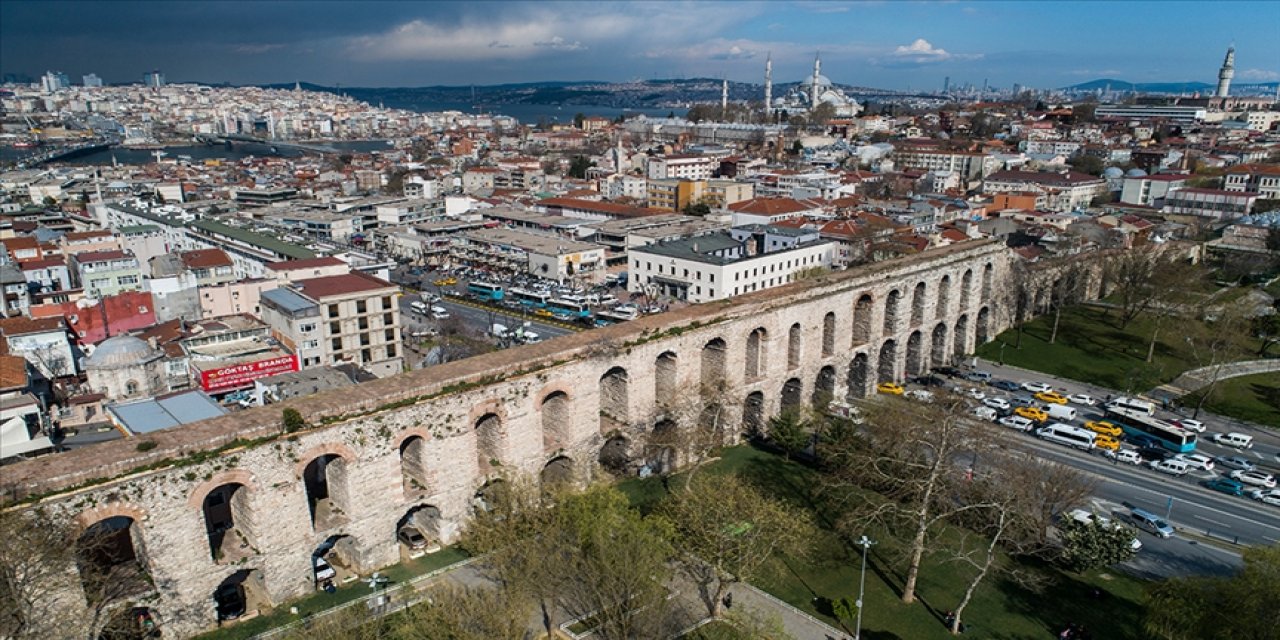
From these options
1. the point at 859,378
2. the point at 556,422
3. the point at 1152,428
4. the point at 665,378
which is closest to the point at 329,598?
the point at 556,422

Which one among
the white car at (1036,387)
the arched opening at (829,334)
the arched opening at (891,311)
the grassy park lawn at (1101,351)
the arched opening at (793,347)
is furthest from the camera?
the grassy park lawn at (1101,351)

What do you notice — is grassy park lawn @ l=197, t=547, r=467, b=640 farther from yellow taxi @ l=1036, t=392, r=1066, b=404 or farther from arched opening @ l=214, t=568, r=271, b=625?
yellow taxi @ l=1036, t=392, r=1066, b=404

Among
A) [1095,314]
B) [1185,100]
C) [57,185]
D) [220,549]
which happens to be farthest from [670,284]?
[1185,100]

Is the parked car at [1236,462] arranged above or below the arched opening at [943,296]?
below

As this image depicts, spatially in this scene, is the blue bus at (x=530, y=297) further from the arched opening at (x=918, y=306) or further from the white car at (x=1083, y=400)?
the white car at (x=1083, y=400)

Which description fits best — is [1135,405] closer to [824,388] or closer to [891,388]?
[891,388]

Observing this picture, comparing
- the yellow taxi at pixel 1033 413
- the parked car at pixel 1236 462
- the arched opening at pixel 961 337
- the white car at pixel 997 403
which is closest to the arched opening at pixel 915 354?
the arched opening at pixel 961 337

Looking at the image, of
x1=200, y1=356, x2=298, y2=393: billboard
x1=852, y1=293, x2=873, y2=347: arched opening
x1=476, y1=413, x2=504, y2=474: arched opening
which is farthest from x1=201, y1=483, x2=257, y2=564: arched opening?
x1=852, y1=293, x2=873, y2=347: arched opening

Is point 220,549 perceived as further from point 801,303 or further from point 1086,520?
point 1086,520
